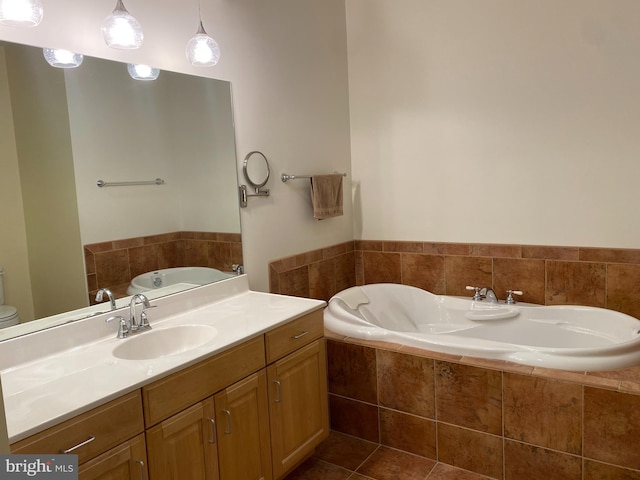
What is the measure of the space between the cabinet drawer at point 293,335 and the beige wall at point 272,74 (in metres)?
0.57

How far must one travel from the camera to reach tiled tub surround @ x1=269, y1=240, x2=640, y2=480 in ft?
6.48

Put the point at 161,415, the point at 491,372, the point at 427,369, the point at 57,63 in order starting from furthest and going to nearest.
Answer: the point at 427,369 < the point at 491,372 < the point at 57,63 < the point at 161,415

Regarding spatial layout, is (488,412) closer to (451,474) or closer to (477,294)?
(451,474)

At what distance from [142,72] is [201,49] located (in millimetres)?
285

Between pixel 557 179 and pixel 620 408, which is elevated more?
pixel 557 179

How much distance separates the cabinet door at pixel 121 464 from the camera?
1292 millimetres

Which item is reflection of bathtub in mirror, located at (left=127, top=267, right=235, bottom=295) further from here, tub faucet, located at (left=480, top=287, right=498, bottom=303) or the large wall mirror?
tub faucet, located at (left=480, top=287, right=498, bottom=303)

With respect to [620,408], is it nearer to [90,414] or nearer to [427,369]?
[427,369]

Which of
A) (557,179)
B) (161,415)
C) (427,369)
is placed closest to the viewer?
(161,415)

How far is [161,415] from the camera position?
4.91ft

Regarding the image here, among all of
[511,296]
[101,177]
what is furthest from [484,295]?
[101,177]

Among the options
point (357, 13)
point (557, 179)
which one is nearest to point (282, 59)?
point (357, 13)

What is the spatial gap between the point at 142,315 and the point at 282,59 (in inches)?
68.9

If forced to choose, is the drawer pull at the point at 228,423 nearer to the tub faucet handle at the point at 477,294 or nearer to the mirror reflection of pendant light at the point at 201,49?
the mirror reflection of pendant light at the point at 201,49
